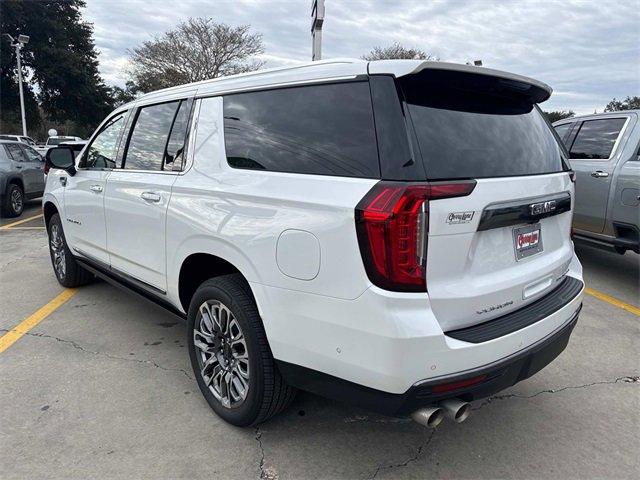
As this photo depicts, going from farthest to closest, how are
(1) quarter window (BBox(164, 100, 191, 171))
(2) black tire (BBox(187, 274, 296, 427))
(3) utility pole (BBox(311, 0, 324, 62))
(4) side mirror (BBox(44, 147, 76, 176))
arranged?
1. (3) utility pole (BBox(311, 0, 324, 62))
2. (4) side mirror (BBox(44, 147, 76, 176))
3. (1) quarter window (BBox(164, 100, 191, 171))
4. (2) black tire (BBox(187, 274, 296, 427))

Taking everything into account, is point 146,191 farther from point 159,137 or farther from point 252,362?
point 252,362

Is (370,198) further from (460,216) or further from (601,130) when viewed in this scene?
(601,130)

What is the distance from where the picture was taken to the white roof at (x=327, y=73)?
203cm

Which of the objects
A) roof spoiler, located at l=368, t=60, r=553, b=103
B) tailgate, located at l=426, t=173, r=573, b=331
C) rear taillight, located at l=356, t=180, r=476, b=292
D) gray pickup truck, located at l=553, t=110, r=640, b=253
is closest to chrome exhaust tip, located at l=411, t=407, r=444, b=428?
tailgate, located at l=426, t=173, r=573, b=331

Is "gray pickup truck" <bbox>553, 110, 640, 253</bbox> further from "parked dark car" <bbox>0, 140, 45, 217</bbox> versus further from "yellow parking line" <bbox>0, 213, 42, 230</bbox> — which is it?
"parked dark car" <bbox>0, 140, 45, 217</bbox>

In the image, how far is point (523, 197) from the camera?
2.24m

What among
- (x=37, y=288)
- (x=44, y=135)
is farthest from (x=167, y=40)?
(x=37, y=288)

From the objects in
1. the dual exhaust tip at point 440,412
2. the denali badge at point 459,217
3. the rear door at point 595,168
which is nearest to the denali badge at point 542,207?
the denali badge at point 459,217

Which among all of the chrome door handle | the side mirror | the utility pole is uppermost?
the utility pole

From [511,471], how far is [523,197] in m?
1.38

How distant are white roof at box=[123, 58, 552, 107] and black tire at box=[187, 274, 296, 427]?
42.6 inches

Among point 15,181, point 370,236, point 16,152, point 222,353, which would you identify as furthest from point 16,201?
point 370,236

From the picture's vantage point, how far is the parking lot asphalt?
2408mm

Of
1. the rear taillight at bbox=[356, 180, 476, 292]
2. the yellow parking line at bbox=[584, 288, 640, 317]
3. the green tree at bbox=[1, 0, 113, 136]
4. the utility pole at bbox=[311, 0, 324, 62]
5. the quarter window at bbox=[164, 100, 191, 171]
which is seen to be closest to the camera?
the rear taillight at bbox=[356, 180, 476, 292]
